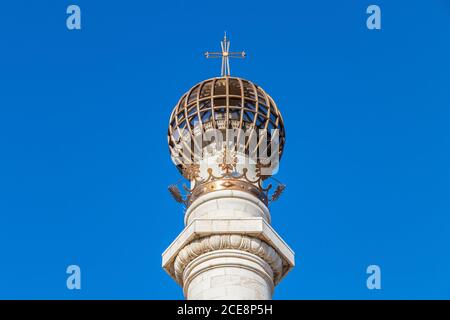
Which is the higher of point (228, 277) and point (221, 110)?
point (221, 110)

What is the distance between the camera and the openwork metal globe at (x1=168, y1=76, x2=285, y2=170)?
3475cm

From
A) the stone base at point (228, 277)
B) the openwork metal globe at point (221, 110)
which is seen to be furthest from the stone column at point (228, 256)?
the openwork metal globe at point (221, 110)

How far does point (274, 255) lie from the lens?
31531mm

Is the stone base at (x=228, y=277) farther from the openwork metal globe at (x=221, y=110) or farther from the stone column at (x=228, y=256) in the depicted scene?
→ the openwork metal globe at (x=221, y=110)

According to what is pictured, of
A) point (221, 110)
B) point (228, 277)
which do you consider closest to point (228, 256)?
point (228, 277)

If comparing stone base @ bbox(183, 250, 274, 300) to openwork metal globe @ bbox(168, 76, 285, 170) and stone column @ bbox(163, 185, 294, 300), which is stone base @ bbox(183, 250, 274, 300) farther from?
openwork metal globe @ bbox(168, 76, 285, 170)

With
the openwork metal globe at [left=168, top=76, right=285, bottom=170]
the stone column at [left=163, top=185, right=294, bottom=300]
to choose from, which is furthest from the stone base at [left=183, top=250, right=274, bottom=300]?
the openwork metal globe at [left=168, top=76, right=285, bottom=170]

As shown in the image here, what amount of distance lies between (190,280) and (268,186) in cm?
430

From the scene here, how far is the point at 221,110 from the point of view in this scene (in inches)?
1377

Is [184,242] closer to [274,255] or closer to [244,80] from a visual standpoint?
[274,255]

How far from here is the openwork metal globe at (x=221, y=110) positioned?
34750 millimetres

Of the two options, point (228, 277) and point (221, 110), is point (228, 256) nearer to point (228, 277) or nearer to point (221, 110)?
point (228, 277)

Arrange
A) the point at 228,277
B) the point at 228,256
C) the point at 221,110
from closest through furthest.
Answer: the point at 228,277
the point at 228,256
the point at 221,110
